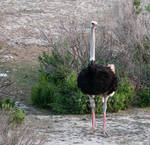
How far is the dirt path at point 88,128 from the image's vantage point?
821 cm

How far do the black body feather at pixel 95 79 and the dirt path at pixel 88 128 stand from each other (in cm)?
76

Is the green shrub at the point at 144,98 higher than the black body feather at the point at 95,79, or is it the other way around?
the black body feather at the point at 95,79

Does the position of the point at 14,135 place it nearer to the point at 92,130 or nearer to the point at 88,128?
the point at 92,130

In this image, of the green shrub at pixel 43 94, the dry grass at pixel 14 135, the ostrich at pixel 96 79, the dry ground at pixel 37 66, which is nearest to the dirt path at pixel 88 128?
the dry ground at pixel 37 66

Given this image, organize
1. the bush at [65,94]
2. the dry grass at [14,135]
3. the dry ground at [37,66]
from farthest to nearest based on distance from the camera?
the bush at [65,94] → the dry ground at [37,66] → the dry grass at [14,135]

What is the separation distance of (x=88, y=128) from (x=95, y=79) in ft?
3.40

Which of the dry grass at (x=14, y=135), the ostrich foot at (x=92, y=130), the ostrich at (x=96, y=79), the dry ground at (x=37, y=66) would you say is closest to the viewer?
the dry grass at (x=14, y=135)

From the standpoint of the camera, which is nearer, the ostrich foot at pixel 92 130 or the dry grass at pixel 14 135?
the dry grass at pixel 14 135

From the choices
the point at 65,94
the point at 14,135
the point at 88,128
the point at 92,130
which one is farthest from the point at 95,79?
the point at 65,94

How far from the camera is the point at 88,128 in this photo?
917cm

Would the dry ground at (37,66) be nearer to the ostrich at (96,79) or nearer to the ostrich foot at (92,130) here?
the ostrich foot at (92,130)

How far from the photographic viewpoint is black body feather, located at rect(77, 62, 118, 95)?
28.5ft

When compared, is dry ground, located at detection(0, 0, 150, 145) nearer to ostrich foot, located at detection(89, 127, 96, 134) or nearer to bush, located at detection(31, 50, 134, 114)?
ostrich foot, located at detection(89, 127, 96, 134)

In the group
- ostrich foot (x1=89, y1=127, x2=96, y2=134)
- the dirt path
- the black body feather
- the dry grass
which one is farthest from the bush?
the dry grass
